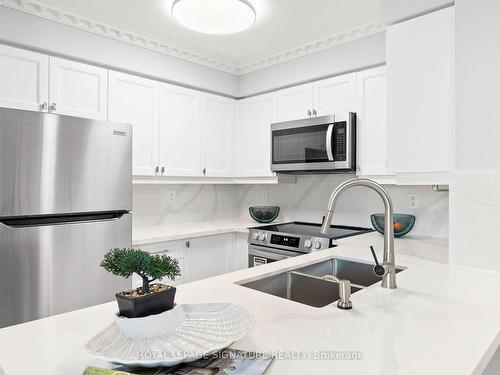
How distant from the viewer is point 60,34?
2.31 meters

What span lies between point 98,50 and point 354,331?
250 centimetres

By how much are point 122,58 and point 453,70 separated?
220 centimetres

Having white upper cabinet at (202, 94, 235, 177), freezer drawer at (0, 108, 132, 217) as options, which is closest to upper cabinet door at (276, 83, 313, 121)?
white upper cabinet at (202, 94, 235, 177)

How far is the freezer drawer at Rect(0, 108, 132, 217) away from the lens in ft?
5.76

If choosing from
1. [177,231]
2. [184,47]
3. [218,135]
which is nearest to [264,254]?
[177,231]

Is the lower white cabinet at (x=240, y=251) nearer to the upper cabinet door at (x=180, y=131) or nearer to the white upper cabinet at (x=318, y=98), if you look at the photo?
the upper cabinet door at (x=180, y=131)

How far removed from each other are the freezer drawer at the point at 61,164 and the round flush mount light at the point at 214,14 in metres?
0.77

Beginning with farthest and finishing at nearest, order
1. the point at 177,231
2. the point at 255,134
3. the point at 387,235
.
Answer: the point at 255,134, the point at 177,231, the point at 387,235

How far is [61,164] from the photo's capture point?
1.92 meters

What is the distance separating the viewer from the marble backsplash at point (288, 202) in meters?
2.61

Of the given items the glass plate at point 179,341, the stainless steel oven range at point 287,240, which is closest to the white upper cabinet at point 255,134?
the stainless steel oven range at point 287,240

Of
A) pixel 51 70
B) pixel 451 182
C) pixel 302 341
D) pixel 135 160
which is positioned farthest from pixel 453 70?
pixel 51 70

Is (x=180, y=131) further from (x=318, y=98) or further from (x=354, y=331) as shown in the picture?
(x=354, y=331)

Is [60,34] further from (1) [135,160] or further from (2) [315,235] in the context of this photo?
(2) [315,235]
